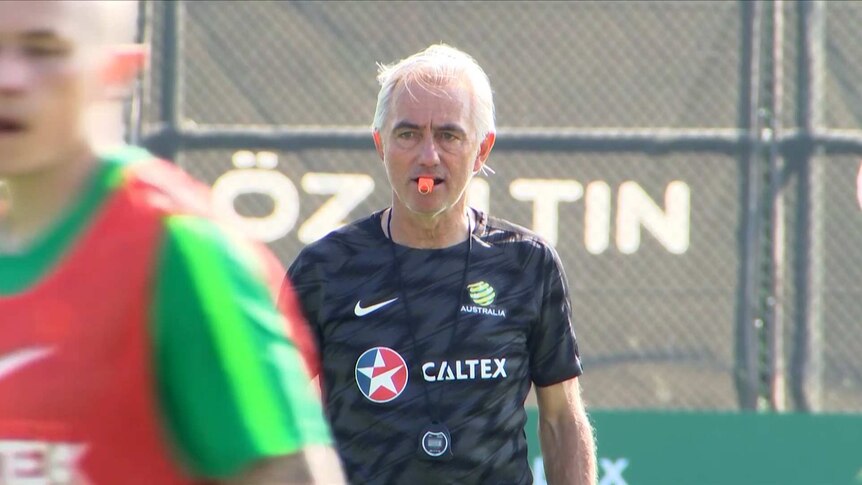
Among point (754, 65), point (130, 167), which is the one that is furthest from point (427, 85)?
point (754, 65)

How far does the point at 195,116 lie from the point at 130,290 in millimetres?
4749

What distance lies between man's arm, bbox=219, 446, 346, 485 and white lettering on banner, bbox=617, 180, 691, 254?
4.79 metres

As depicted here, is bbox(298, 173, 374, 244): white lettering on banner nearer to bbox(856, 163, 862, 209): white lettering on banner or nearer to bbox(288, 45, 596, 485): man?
bbox(856, 163, 862, 209): white lettering on banner

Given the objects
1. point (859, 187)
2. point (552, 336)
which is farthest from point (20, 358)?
point (859, 187)

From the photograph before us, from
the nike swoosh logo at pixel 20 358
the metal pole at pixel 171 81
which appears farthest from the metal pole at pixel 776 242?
the nike swoosh logo at pixel 20 358

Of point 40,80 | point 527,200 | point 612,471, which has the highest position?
point 40,80

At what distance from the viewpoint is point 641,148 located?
635 centimetres

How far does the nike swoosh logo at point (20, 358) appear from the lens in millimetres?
1518

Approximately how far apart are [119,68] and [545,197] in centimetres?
475

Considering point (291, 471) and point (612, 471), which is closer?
point (291, 471)

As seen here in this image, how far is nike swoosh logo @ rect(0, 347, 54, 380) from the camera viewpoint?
152 centimetres

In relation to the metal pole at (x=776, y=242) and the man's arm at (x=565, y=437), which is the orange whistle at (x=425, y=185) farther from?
the metal pole at (x=776, y=242)

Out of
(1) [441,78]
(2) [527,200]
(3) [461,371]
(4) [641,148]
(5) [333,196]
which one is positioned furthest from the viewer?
(4) [641,148]

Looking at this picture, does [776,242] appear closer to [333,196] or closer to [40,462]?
[333,196]
